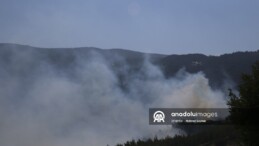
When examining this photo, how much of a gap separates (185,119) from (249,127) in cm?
3405

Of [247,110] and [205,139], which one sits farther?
[205,139]

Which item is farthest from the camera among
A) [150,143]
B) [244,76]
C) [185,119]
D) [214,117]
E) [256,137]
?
[150,143]

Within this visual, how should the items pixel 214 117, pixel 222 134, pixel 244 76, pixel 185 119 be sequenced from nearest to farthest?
1. pixel 244 76
2. pixel 185 119
3. pixel 214 117
4. pixel 222 134

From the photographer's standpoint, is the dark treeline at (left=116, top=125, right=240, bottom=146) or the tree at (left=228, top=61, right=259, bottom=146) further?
the dark treeline at (left=116, top=125, right=240, bottom=146)

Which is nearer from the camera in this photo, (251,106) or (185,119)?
(251,106)

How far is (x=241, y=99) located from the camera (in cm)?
2666

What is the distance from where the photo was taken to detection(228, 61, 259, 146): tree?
2573 cm

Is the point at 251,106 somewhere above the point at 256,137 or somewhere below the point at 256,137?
above

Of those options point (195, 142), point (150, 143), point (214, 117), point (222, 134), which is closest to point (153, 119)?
point (214, 117)

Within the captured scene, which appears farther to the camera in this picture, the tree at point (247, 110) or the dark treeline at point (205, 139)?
the dark treeline at point (205, 139)

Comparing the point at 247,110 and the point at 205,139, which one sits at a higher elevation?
the point at 247,110

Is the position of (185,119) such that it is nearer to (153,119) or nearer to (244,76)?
(153,119)

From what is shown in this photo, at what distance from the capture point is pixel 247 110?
86.1ft

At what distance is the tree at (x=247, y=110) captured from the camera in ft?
84.4
